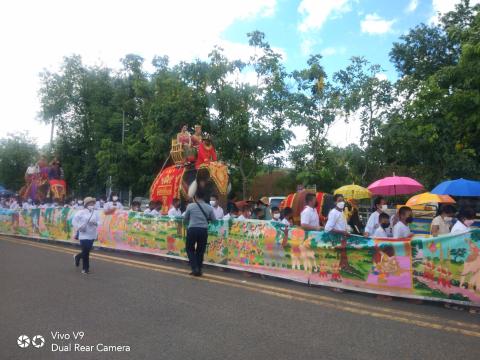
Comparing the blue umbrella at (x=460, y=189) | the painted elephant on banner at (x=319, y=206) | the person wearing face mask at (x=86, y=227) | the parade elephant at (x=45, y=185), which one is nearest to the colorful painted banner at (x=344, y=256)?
the person wearing face mask at (x=86, y=227)

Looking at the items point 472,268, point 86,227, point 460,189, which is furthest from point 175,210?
point 472,268

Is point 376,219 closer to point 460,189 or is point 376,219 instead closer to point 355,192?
point 460,189

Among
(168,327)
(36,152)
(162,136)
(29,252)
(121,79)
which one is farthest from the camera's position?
(36,152)

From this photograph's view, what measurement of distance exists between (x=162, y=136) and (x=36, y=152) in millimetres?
25221

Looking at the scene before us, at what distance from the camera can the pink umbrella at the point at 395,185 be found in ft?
42.5

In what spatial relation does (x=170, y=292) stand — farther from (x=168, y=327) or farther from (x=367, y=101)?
(x=367, y=101)

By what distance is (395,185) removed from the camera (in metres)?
13.5

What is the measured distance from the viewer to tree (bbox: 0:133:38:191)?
43.8 meters

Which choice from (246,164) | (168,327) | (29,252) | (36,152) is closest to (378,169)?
(246,164)

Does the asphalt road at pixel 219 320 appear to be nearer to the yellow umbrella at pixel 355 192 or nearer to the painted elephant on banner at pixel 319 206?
the painted elephant on banner at pixel 319 206

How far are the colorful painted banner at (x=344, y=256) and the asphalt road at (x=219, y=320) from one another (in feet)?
0.84

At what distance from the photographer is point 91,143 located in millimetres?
36344

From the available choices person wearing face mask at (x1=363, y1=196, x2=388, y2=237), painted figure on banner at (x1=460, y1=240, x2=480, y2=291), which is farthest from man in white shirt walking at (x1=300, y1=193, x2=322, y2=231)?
painted figure on banner at (x1=460, y1=240, x2=480, y2=291)

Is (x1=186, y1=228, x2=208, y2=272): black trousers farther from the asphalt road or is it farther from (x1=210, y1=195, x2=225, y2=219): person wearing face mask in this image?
(x1=210, y1=195, x2=225, y2=219): person wearing face mask
